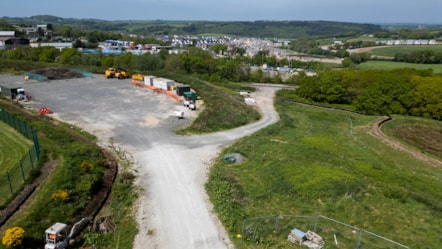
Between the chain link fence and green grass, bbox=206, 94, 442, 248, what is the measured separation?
0.18 ft

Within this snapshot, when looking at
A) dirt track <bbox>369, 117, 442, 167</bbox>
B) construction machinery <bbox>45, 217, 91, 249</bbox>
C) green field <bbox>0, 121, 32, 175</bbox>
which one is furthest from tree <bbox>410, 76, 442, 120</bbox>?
green field <bbox>0, 121, 32, 175</bbox>

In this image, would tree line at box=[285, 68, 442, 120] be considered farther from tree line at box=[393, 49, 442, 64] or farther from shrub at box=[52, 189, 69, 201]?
tree line at box=[393, 49, 442, 64]

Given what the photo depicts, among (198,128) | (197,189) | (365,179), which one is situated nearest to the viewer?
(197,189)

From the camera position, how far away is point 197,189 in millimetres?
23656

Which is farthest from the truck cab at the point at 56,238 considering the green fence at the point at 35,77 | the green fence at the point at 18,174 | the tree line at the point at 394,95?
the tree line at the point at 394,95

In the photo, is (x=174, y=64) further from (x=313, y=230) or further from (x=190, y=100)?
(x=313, y=230)

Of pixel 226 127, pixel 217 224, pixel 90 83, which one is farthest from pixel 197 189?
pixel 90 83

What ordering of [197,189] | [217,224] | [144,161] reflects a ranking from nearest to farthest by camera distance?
[217,224]
[197,189]
[144,161]

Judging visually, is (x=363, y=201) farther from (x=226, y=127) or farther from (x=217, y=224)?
(x=226, y=127)

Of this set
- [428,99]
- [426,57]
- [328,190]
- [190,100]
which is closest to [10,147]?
[190,100]

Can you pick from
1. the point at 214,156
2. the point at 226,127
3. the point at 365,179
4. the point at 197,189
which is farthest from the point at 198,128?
the point at 365,179

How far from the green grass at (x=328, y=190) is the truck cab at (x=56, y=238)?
863 cm

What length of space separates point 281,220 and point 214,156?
1202 centimetres

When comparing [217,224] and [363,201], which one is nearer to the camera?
[217,224]
